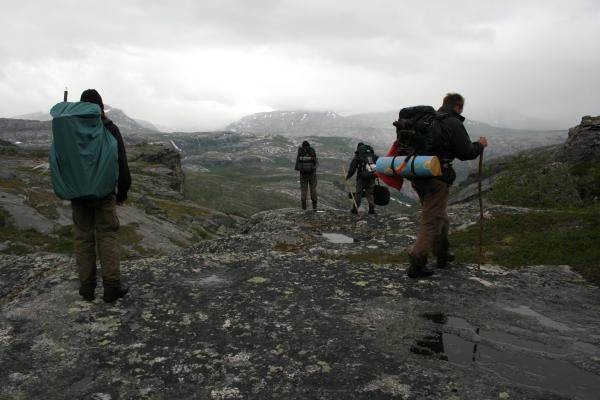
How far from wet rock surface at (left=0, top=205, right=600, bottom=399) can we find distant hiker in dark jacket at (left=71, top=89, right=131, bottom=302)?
0.44m

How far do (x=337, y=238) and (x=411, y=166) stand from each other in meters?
9.51

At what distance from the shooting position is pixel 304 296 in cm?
1005

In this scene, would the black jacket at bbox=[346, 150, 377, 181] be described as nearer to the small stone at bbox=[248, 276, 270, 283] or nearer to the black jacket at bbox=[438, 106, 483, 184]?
the black jacket at bbox=[438, 106, 483, 184]

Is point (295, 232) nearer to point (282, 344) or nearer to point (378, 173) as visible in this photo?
point (378, 173)

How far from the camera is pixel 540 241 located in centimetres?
1445

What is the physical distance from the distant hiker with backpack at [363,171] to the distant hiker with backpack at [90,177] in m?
15.5

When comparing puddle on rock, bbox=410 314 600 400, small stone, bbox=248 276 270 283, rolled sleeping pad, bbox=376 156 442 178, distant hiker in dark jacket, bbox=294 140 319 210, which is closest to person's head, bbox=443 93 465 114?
rolled sleeping pad, bbox=376 156 442 178

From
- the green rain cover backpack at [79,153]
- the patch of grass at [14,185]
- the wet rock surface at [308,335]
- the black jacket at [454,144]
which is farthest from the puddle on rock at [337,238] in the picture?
the patch of grass at [14,185]

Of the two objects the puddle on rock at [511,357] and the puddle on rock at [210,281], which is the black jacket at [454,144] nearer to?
the puddle on rock at [511,357]

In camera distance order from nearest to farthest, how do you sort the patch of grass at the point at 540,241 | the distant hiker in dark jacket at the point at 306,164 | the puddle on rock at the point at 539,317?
the puddle on rock at the point at 539,317 < the patch of grass at the point at 540,241 < the distant hiker in dark jacket at the point at 306,164

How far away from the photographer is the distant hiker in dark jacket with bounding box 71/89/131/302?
9375 millimetres

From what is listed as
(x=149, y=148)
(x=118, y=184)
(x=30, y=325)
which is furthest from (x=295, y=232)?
(x=149, y=148)

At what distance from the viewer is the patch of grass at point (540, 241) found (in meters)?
12.8

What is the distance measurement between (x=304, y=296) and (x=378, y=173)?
4.09m
